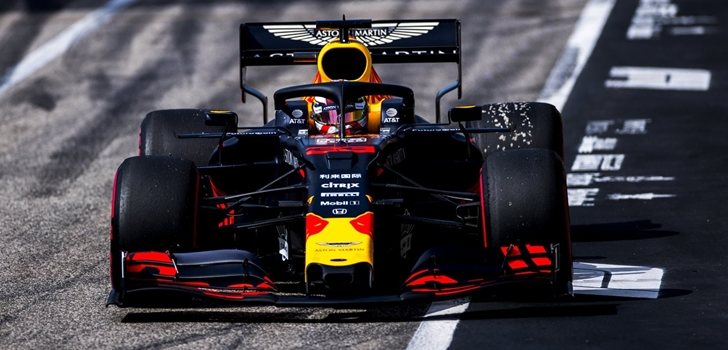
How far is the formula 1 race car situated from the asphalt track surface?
0.26 meters

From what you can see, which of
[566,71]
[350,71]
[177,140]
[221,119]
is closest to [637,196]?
[350,71]

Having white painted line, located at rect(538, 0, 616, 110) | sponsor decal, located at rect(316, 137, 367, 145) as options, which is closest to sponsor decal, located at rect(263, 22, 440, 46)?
sponsor decal, located at rect(316, 137, 367, 145)

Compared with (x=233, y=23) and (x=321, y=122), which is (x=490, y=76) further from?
(x=321, y=122)

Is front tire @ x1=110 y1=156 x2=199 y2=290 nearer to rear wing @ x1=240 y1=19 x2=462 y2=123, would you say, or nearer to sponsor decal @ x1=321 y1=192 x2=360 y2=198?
sponsor decal @ x1=321 y1=192 x2=360 y2=198

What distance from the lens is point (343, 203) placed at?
10.7 meters

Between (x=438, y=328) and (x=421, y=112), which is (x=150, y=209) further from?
(x=421, y=112)

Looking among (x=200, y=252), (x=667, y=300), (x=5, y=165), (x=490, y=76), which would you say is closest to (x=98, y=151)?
(x=5, y=165)

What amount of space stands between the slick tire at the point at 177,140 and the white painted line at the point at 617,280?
118 inches

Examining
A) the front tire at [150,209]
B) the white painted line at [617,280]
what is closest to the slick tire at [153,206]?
the front tire at [150,209]

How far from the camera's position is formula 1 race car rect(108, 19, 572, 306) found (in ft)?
33.9

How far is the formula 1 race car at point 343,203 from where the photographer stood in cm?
1034

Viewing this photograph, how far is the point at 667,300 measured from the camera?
35.2ft

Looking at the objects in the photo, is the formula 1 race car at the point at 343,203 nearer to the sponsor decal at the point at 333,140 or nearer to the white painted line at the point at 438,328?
the sponsor decal at the point at 333,140

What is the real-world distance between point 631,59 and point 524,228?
12042mm
